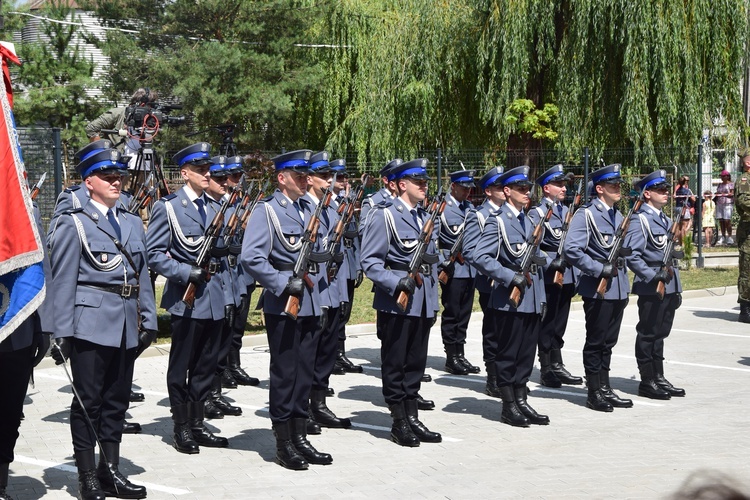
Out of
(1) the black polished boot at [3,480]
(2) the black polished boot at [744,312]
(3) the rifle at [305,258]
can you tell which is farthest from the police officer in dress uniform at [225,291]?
(2) the black polished boot at [744,312]

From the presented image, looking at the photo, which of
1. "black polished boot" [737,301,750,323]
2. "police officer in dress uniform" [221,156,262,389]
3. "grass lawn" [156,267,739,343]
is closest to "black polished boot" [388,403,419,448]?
"police officer in dress uniform" [221,156,262,389]

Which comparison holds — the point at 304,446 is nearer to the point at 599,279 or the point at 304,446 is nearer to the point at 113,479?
the point at 113,479

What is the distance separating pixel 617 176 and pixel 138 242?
470 centimetres

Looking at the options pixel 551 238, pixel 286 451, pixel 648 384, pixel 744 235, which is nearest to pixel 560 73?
pixel 744 235

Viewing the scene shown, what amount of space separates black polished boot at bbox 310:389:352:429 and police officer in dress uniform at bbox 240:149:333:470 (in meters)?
1.20

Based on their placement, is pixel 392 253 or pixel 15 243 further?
pixel 392 253

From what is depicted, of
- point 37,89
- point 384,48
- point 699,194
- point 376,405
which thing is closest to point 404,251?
point 376,405

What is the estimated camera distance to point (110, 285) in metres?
6.75

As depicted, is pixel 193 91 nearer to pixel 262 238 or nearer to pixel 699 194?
pixel 699 194

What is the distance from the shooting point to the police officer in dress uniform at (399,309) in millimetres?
8164

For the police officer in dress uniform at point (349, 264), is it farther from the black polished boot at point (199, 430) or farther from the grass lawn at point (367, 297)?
the black polished boot at point (199, 430)

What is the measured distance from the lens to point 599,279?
9.50 meters

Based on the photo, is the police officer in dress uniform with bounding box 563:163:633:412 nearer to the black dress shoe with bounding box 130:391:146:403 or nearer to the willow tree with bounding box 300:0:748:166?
the black dress shoe with bounding box 130:391:146:403

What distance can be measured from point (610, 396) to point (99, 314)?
486cm
